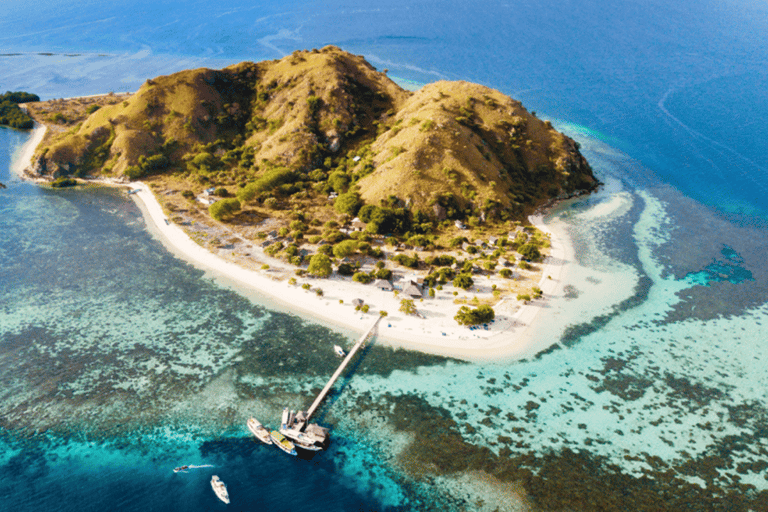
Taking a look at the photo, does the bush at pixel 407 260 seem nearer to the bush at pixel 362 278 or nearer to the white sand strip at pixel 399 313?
the bush at pixel 362 278

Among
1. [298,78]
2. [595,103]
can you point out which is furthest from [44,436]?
[595,103]

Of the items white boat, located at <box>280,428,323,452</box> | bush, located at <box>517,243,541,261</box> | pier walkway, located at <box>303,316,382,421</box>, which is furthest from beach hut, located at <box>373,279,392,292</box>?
white boat, located at <box>280,428,323,452</box>

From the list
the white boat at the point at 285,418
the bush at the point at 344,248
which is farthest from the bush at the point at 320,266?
the white boat at the point at 285,418

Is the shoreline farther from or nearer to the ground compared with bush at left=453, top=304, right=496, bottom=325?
nearer to the ground

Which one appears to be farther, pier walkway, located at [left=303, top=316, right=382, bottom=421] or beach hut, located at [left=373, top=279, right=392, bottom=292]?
beach hut, located at [left=373, top=279, right=392, bottom=292]

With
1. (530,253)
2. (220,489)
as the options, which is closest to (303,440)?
(220,489)

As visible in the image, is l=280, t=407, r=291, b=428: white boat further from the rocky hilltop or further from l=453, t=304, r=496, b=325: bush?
the rocky hilltop
